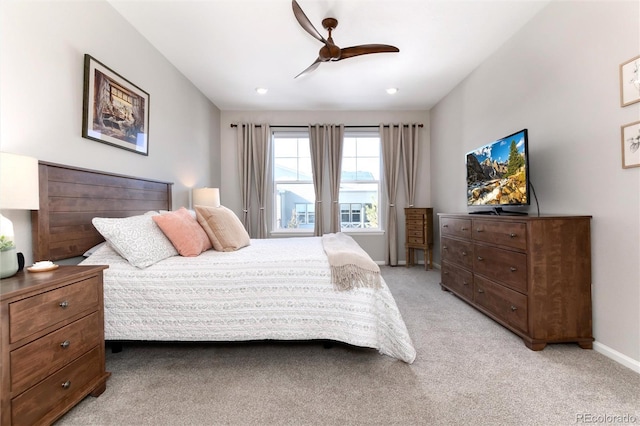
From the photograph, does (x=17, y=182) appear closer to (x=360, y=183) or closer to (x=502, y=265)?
(x=502, y=265)

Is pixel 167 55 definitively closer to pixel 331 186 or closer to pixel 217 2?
pixel 217 2

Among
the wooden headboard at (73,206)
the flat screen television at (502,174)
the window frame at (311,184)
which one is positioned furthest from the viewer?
the window frame at (311,184)

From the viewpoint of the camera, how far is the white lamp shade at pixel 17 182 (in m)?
1.27

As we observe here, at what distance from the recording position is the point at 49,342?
4.03ft

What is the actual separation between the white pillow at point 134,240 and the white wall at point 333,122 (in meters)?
2.79

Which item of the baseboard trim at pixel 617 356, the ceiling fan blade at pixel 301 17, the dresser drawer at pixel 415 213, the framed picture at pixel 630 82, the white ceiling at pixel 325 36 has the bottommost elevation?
the baseboard trim at pixel 617 356

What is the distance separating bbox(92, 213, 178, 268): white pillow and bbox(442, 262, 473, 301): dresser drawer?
8.62 feet

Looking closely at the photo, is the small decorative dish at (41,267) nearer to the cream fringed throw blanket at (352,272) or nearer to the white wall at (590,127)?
the cream fringed throw blanket at (352,272)

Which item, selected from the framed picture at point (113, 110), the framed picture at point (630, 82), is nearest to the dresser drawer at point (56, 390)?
the framed picture at point (113, 110)

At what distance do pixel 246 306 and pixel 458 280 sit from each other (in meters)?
2.22

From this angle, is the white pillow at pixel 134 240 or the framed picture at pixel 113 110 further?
the framed picture at pixel 113 110

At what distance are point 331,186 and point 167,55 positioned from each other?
2.77 metres

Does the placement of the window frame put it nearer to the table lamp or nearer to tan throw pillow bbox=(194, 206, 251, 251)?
tan throw pillow bbox=(194, 206, 251, 251)

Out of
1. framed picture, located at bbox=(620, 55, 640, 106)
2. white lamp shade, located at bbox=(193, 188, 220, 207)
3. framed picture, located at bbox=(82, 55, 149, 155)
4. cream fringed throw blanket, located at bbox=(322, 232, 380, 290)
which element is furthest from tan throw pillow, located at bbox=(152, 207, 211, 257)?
framed picture, located at bbox=(620, 55, 640, 106)
